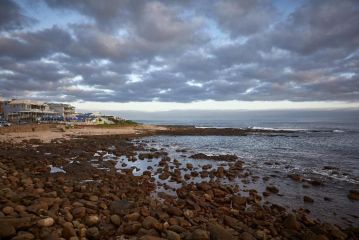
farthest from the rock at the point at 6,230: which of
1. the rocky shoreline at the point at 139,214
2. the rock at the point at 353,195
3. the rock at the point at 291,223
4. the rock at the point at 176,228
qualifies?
the rock at the point at 353,195

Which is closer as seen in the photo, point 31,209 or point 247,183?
point 31,209

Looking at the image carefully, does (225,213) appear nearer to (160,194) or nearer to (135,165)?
(160,194)

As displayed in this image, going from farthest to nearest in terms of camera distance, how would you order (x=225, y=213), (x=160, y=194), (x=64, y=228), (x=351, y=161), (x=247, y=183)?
(x=351, y=161), (x=247, y=183), (x=160, y=194), (x=225, y=213), (x=64, y=228)

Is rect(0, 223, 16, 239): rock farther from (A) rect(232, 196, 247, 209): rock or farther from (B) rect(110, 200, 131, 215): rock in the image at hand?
(A) rect(232, 196, 247, 209): rock

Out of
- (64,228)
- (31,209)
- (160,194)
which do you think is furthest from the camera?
(160,194)

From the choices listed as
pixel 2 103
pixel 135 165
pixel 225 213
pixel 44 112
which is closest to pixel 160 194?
pixel 225 213

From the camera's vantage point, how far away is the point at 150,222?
29.0 ft

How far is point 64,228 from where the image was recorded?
786 cm

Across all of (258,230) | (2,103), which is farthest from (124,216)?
(2,103)

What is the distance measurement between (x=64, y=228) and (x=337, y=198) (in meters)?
13.6

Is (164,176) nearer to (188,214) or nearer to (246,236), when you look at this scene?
(188,214)

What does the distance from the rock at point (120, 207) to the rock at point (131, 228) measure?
1318 mm

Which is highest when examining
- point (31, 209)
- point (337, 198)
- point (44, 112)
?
point (44, 112)

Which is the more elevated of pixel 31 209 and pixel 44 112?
pixel 44 112
